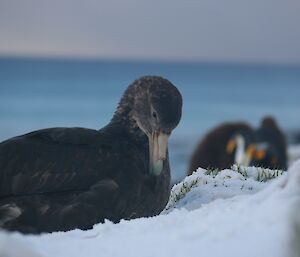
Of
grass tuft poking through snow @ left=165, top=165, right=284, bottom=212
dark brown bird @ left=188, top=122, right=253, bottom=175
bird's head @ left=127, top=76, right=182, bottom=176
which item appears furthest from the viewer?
dark brown bird @ left=188, top=122, right=253, bottom=175

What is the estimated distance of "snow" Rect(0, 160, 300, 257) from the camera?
126 inches

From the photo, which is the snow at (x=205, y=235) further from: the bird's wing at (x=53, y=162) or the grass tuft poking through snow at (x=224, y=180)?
the grass tuft poking through snow at (x=224, y=180)

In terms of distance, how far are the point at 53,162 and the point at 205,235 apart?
278cm

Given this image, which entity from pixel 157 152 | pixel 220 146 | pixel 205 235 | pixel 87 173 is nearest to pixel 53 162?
pixel 87 173

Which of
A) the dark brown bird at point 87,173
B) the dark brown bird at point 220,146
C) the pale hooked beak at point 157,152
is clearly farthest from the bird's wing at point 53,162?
the dark brown bird at point 220,146

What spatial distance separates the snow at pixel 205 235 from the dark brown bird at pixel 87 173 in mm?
1700

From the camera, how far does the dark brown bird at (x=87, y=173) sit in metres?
5.78

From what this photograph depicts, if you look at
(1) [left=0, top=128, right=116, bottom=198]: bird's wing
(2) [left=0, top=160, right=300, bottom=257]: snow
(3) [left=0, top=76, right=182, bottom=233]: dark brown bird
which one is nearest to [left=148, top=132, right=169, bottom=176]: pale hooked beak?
(3) [left=0, top=76, right=182, bottom=233]: dark brown bird

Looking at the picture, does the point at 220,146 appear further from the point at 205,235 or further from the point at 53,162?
the point at 205,235

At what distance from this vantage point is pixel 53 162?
604 cm

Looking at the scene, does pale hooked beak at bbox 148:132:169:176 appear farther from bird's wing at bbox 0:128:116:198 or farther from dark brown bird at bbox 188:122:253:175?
dark brown bird at bbox 188:122:253:175

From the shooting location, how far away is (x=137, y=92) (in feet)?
22.3

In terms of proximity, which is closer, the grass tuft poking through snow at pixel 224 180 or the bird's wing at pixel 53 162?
the bird's wing at pixel 53 162

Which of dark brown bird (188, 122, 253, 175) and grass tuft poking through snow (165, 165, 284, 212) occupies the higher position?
grass tuft poking through snow (165, 165, 284, 212)
